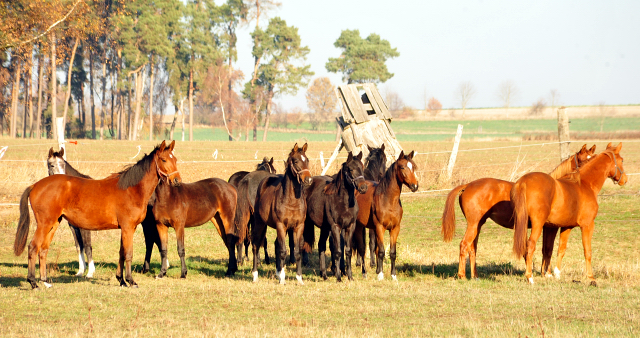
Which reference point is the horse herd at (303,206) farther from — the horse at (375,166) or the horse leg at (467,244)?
the horse at (375,166)

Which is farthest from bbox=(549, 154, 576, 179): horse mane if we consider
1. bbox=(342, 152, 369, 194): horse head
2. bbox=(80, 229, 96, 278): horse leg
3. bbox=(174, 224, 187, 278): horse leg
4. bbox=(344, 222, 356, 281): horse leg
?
bbox=(80, 229, 96, 278): horse leg

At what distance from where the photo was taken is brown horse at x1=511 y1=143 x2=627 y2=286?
8.33 metres

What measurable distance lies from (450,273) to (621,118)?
282 feet

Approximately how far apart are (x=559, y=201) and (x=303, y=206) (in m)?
3.94

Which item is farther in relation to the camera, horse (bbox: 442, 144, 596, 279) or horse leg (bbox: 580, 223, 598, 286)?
horse (bbox: 442, 144, 596, 279)

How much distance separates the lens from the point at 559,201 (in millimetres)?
8602

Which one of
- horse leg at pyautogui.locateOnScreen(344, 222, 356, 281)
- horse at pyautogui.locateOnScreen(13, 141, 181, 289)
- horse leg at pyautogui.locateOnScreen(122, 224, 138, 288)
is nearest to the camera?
horse at pyautogui.locateOnScreen(13, 141, 181, 289)

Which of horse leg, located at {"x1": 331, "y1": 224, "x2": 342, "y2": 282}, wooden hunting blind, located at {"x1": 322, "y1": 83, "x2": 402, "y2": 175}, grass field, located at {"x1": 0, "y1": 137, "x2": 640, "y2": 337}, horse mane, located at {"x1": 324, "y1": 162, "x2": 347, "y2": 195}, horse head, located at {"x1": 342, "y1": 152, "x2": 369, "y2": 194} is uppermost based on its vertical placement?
wooden hunting blind, located at {"x1": 322, "y1": 83, "x2": 402, "y2": 175}

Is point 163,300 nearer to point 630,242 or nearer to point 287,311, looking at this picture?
point 287,311

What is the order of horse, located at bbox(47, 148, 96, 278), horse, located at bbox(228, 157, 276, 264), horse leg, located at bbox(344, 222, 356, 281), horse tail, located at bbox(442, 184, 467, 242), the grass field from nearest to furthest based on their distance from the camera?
the grass field, horse leg, located at bbox(344, 222, 356, 281), horse tail, located at bbox(442, 184, 467, 242), horse, located at bbox(47, 148, 96, 278), horse, located at bbox(228, 157, 276, 264)

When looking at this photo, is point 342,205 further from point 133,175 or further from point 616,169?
point 616,169

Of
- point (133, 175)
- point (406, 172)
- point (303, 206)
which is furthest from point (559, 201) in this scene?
point (133, 175)

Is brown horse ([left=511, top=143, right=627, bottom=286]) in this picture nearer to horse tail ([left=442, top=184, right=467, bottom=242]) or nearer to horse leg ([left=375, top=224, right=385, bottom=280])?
horse tail ([left=442, top=184, right=467, bottom=242])

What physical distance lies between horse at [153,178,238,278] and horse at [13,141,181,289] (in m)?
0.89
